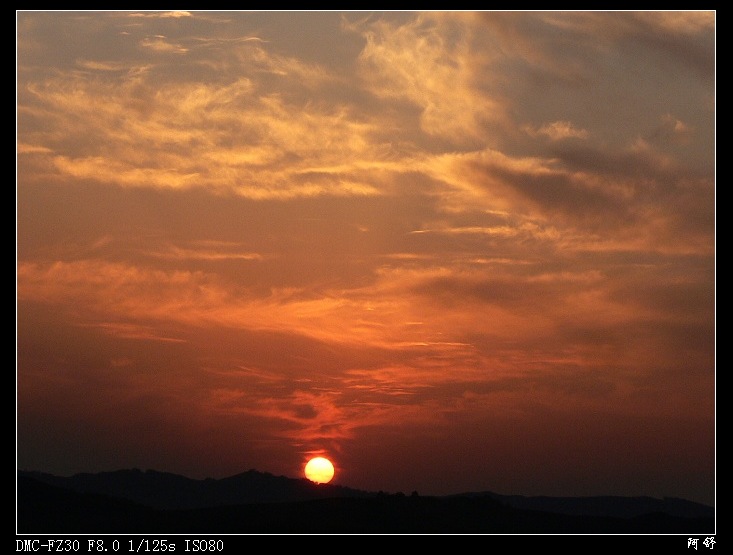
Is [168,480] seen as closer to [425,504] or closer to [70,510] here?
[70,510]

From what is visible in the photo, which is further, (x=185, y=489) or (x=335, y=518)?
(x=185, y=489)

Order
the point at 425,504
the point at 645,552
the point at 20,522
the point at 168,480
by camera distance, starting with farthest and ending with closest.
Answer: the point at 168,480, the point at 425,504, the point at 20,522, the point at 645,552

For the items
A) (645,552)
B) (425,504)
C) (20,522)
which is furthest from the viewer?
(425,504)
